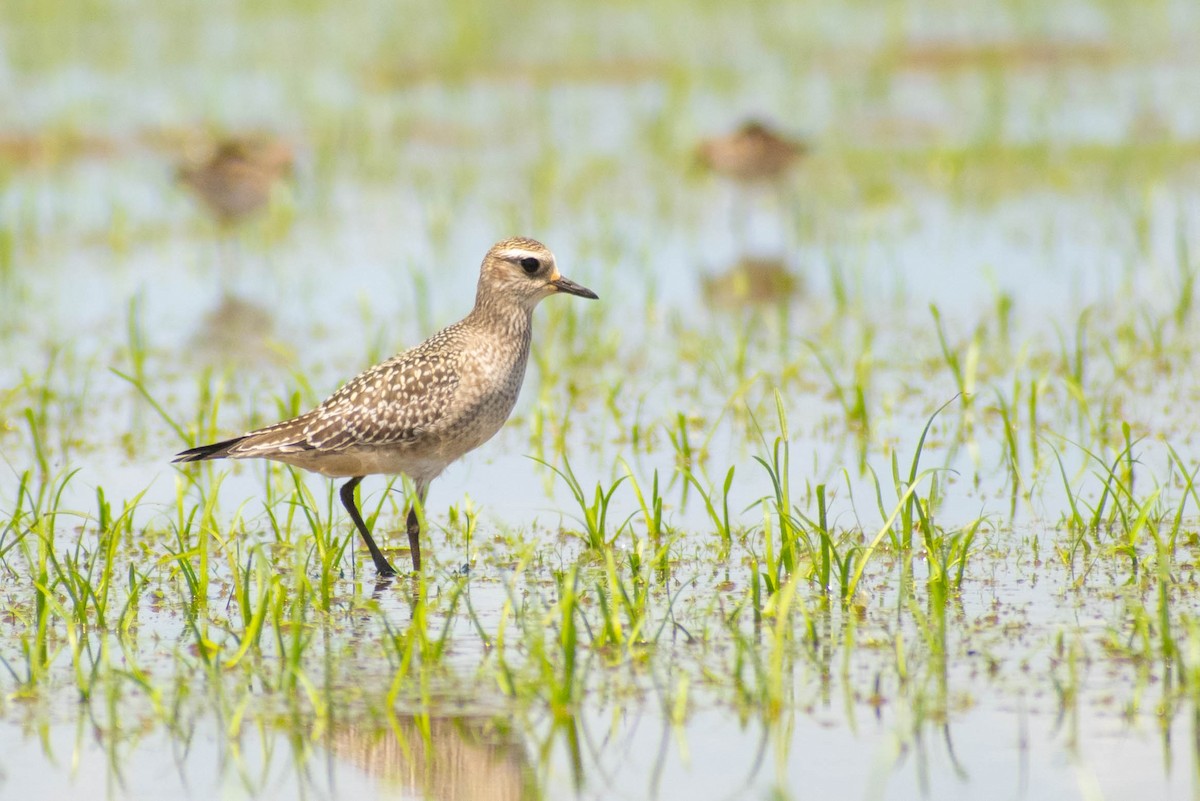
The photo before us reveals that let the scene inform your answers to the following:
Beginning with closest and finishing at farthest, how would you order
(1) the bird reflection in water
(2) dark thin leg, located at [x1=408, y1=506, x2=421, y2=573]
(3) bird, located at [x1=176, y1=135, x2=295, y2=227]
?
(1) the bird reflection in water < (2) dark thin leg, located at [x1=408, y1=506, x2=421, y2=573] < (3) bird, located at [x1=176, y1=135, x2=295, y2=227]

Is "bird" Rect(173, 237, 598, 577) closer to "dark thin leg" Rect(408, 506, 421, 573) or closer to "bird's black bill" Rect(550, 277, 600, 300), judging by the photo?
"dark thin leg" Rect(408, 506, 421, 573)

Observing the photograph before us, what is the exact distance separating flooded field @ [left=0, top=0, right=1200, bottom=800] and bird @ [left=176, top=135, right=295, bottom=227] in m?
0.04

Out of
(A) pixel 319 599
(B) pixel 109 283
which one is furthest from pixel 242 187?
(A) pixel 319 599

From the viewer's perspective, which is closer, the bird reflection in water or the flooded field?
the bird reflection in water

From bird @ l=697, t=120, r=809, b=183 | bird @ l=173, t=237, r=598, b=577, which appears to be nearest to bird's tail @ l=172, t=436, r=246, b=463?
bird @ l=173, t=237, r=598, b=577

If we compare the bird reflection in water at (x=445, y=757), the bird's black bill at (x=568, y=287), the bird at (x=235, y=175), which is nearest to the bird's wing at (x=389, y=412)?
the bird's black bill at (x=568, y=287)

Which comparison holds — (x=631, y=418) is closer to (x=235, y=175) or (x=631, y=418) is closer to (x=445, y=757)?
(x=445, y=757)

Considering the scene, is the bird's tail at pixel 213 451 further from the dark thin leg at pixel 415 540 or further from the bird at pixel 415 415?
the dark thin leg at pixel 415 540

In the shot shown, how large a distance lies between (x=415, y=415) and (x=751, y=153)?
23.9ft

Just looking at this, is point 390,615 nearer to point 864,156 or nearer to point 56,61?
point 864,156

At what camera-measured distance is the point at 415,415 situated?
7.66m

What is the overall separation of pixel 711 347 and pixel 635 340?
0.72 meters

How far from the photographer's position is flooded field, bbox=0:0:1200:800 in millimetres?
5691

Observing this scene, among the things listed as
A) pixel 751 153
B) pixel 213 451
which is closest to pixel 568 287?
pixel 213 451
